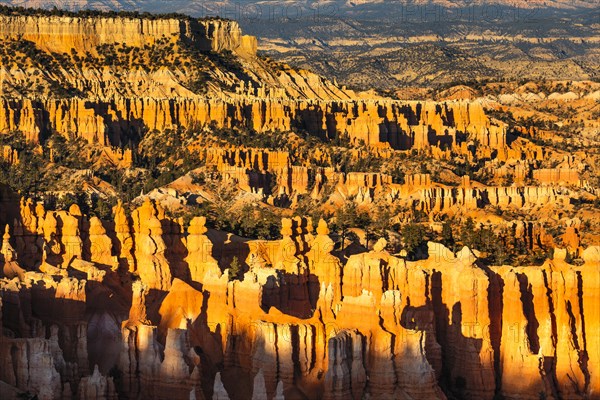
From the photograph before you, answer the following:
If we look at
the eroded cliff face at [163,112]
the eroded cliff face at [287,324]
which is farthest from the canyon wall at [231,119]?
the eroded cliff face at [287,324]

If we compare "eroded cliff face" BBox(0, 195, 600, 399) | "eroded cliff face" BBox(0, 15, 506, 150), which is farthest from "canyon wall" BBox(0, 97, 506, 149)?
"eroded cliff face" BBox(0, 195, 600, 399)

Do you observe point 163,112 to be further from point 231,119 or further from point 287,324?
point 287,324

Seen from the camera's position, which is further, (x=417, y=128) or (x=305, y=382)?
(x=417, y=128)

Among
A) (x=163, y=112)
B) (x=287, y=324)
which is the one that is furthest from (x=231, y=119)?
(x=287, y=324)

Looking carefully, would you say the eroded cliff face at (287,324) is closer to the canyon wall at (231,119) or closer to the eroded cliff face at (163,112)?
the canyon wall at (231,119)

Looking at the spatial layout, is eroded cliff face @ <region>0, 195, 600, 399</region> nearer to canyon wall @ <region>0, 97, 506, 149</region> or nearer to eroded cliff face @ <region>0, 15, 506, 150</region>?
canyon wall @ <region>0, 97, 506, 149</region>

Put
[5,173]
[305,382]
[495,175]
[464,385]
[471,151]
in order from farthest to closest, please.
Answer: [471,151] → [495,175] → [5,173] → [464,385] → [305,382]

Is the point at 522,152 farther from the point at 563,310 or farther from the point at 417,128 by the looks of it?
the point at 563,310

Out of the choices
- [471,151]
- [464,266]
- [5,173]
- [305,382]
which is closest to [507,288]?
[464,266]
